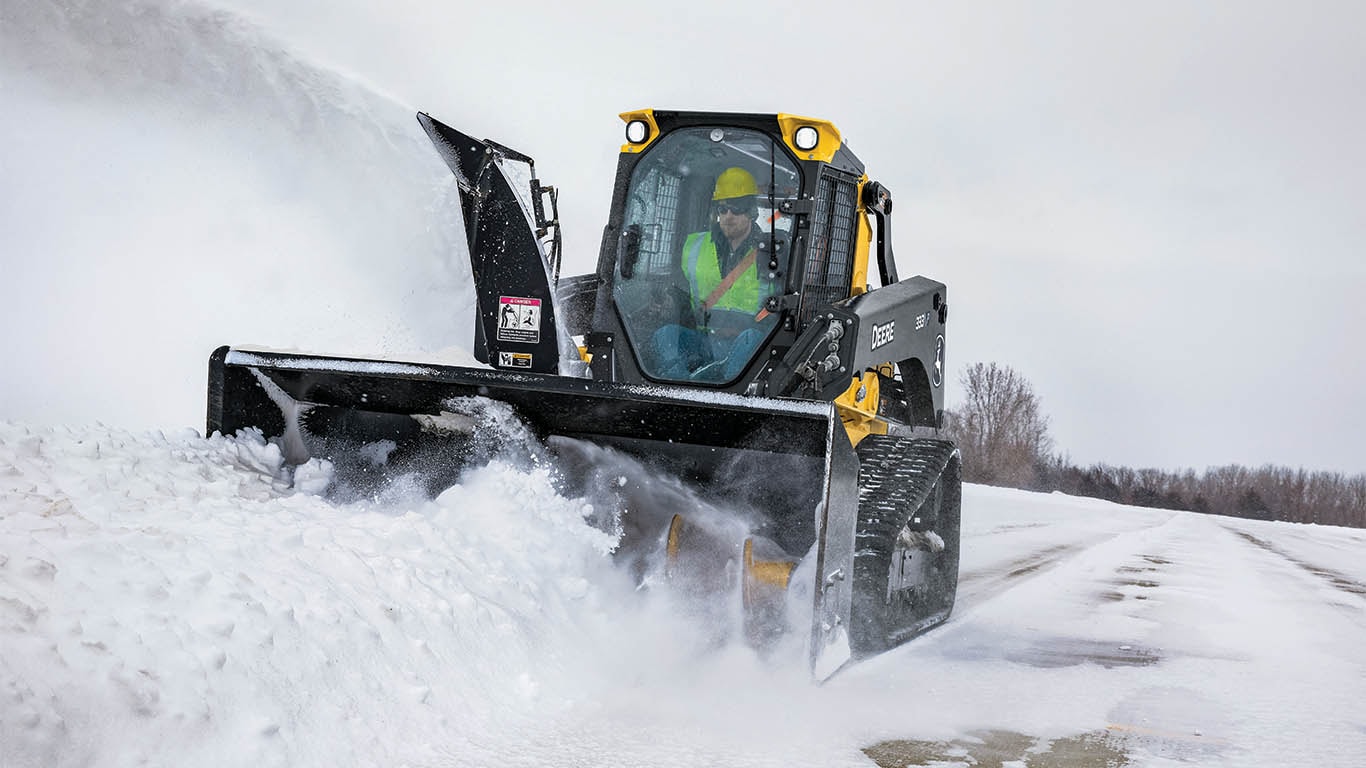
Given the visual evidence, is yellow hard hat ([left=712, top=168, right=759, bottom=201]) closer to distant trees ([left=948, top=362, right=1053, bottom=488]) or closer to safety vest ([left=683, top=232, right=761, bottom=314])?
safety vest ([left=683, top=232, right=761, bottom=314])

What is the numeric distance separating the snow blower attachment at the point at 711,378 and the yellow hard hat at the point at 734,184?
12 mm

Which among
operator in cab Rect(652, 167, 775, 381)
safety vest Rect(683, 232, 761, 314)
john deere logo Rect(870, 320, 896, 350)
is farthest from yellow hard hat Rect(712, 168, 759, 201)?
john deere logo Rect(870, 320, 896, 350)

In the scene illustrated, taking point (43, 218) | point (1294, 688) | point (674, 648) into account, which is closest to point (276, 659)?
point (674, 648)

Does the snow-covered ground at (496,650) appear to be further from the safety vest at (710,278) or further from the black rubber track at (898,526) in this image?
the safety vest at (710,278)

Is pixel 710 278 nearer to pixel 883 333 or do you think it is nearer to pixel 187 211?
pixel 883 333

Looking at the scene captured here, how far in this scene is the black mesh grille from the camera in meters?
5.49

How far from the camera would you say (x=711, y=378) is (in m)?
5.46

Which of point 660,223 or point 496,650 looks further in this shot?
point 660,223

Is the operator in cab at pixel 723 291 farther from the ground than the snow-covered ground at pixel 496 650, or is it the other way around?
the operator in cab at pixel 723 291

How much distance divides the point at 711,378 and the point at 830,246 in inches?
36.1

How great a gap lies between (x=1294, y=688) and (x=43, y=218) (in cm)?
1285

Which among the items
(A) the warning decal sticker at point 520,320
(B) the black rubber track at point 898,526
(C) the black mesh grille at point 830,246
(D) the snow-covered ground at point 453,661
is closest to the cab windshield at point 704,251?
(C) the black mesh grille at point 830,246

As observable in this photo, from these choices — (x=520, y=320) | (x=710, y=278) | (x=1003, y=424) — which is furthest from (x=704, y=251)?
(x=1003, y=424)

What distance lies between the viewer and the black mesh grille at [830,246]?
5492 millimetres
